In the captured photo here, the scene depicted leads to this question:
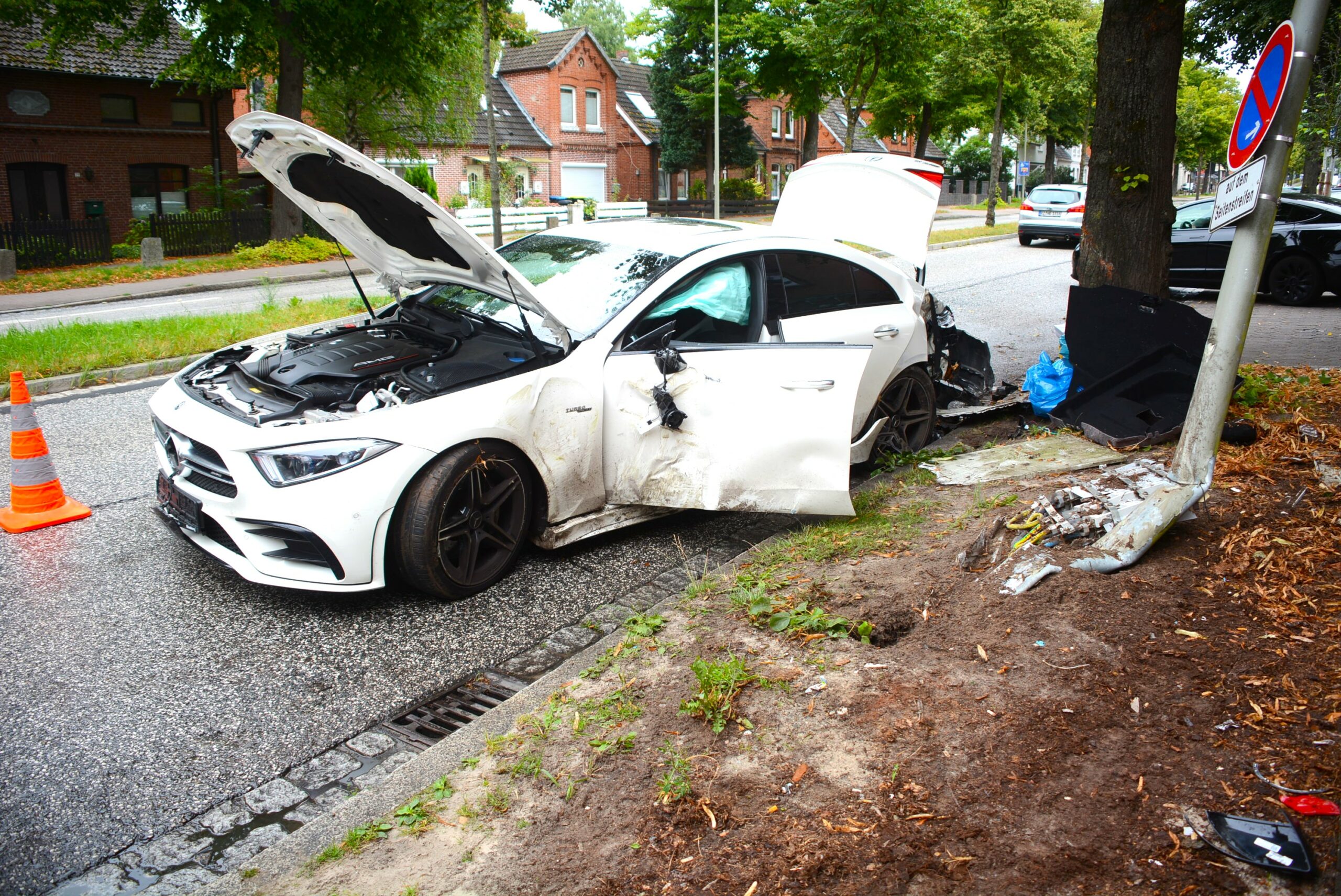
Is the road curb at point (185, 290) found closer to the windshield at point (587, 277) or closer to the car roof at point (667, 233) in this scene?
the car roof at point (667, 233)

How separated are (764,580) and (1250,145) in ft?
9.15

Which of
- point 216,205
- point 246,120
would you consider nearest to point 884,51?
point 216,205

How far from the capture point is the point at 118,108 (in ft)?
92.2

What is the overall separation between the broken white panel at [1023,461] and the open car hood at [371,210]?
2.56 metres

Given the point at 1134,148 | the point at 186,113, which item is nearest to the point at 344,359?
the point at 1134,148

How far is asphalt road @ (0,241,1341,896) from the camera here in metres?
3.05

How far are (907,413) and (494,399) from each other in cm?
309

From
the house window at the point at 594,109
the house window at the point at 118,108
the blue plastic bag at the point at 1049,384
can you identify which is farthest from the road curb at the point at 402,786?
the house window at the point at 594,109

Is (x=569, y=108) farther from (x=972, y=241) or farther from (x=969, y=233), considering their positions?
(x=972, y=241)

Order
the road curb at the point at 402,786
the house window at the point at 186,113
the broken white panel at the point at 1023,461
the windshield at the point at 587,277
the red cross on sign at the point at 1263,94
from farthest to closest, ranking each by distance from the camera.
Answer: the house window at the point at 186,113
the broken white panel at the point at 1023,461
the windshield at the point at 587,277
the red cross on sign at the point at 1263,94
the road curb at the point at 402,786

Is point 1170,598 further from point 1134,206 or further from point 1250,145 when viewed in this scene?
point 1134,206

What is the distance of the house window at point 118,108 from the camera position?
91.2 feet

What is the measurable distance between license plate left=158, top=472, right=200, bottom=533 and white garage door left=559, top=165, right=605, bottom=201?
42.1 meters

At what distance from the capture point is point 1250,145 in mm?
3998
